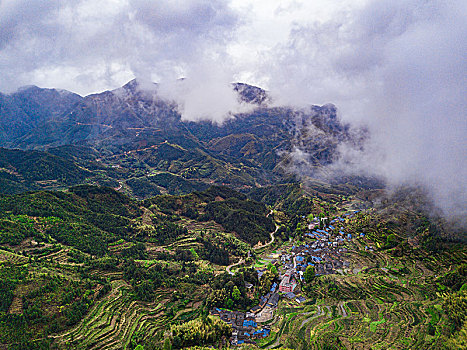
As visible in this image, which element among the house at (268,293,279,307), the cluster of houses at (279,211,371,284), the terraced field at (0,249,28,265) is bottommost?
the house at (268,293,279,307)

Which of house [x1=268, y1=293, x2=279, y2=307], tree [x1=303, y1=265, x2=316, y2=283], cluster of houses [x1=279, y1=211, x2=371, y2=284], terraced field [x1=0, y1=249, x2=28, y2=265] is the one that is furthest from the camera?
cluster of houses [x1=279, y1=211, x2=371, y2=284]

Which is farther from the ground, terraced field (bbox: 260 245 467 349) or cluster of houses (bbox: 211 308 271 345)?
terraced field (bbox: 260 245 467 349)

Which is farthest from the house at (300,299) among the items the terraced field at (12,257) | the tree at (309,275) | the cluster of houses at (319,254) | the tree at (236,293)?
the terraced field at (12,257)

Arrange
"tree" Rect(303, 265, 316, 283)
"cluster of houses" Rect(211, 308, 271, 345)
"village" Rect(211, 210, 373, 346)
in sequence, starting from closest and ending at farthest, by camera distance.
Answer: "cluster of houses" Rect(211, 308, 271, 345) → "village" Rect(211, 210, 373, 346) → "tree" Rect(303, 265, 316, 283)

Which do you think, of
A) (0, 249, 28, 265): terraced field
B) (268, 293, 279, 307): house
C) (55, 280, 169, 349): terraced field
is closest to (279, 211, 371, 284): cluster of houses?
(268, 293, 279, 307): house

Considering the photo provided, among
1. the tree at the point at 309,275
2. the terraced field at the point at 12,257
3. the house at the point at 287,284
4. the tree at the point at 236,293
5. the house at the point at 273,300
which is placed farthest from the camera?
the tree at the point at 309,275

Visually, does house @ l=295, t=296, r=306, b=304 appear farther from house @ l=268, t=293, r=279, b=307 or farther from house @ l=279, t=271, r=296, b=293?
house @ l=268, t=293, r=279, b=307

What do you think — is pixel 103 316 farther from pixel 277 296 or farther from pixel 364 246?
pixel 364 246

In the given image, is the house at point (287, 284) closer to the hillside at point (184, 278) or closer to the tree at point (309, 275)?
the hillside at point (184, 278)

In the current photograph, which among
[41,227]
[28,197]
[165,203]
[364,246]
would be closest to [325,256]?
[364,246]
